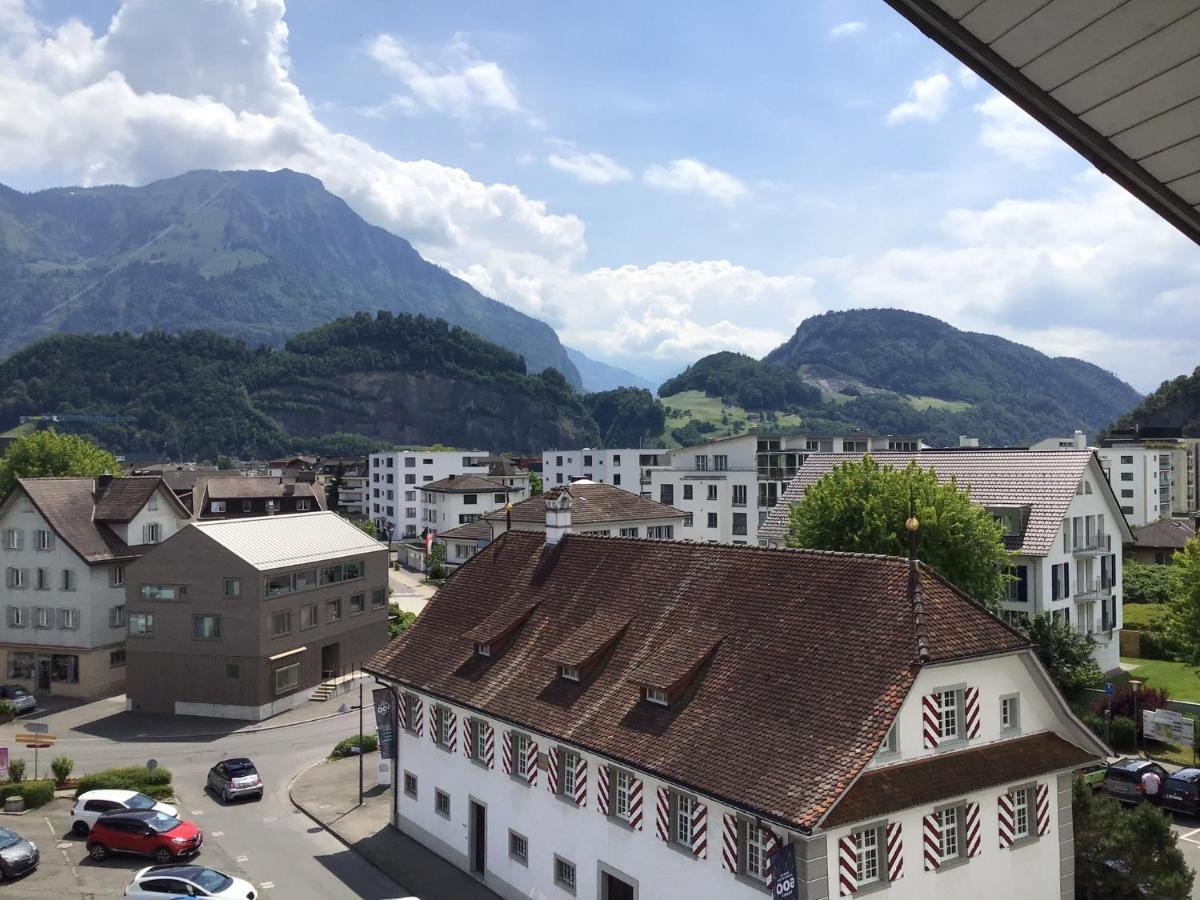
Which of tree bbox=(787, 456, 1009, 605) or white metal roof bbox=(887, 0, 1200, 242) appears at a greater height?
white metal roof bbox=(887, 0, 1200, 242)

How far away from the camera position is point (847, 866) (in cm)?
2028

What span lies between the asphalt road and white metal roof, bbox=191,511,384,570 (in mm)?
9433

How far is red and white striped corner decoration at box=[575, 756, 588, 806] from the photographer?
1030 inches

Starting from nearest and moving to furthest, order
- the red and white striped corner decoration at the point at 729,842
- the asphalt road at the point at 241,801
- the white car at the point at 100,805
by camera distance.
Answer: the red and white striped corner decoration at the point at 729,842
the asphalt road at the point at 241,801
the white car at the point at 100,805

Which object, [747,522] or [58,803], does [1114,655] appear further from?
[58,803]

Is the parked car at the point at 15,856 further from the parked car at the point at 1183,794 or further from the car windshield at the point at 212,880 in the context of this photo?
the parked car at the point at 1183,794

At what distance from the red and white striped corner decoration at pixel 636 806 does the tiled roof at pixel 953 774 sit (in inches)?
252

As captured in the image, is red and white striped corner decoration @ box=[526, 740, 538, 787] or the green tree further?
the green tree

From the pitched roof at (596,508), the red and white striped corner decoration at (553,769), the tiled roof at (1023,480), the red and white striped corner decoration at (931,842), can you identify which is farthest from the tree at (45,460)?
the red and white striped corner decoration at (931,842)

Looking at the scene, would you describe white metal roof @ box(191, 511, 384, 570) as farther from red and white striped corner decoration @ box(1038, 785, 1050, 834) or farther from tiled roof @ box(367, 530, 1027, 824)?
red and white striped corner decoration @ box(1038, 785, 1050, 834)

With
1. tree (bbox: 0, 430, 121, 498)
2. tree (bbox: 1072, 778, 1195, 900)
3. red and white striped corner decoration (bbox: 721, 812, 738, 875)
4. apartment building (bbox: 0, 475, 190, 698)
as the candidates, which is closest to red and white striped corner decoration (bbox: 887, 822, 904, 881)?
red and white striped corner decoration (bbox: 721, 812, 738, 875)

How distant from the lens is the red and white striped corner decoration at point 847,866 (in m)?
20.1

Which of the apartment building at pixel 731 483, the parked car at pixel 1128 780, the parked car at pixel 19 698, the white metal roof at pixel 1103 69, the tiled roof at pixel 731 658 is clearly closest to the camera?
the white metal roof at pixel 1103 69

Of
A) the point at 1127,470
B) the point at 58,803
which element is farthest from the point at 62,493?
the point at 1127,470
